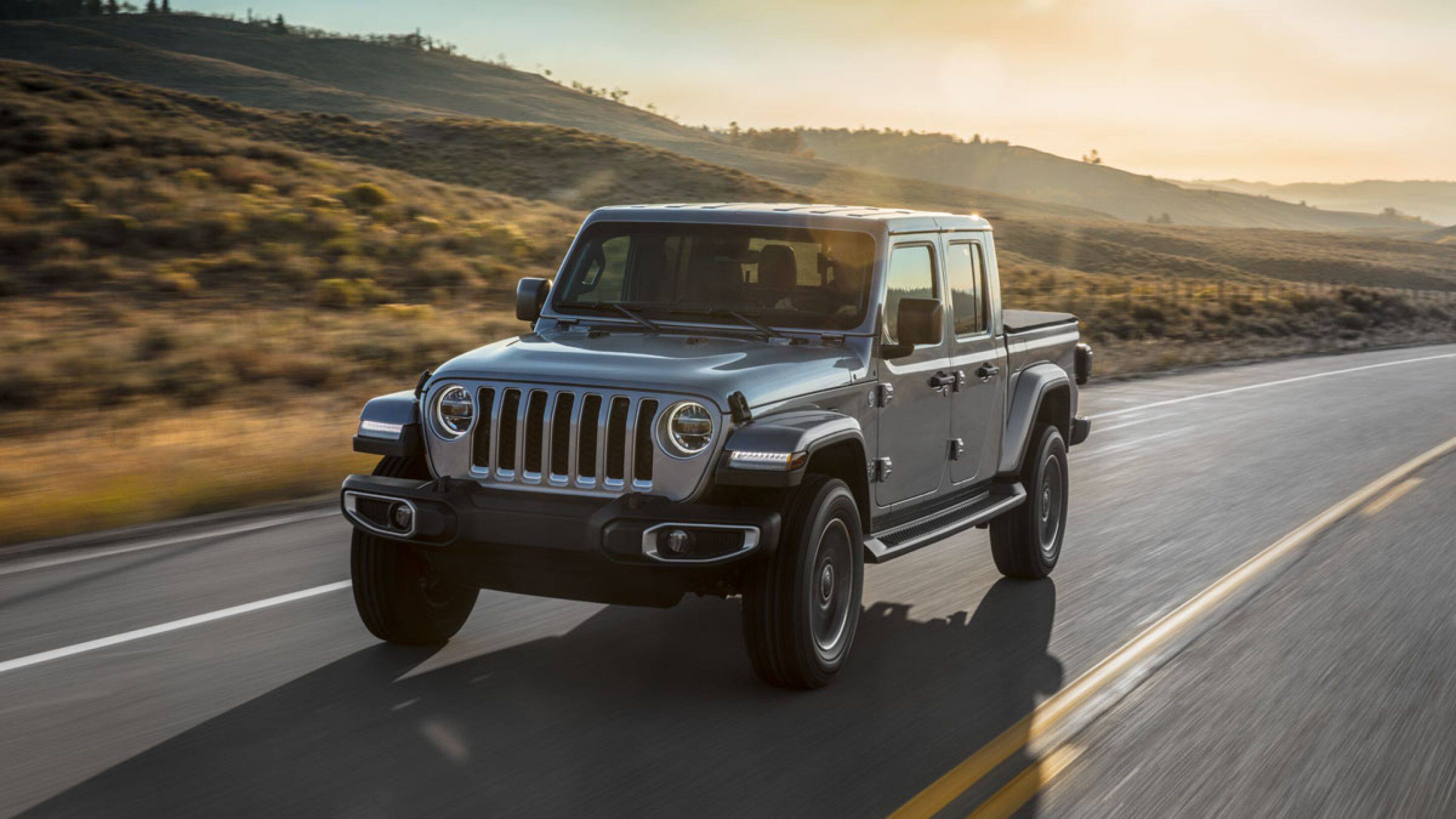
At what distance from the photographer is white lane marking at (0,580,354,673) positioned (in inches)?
225

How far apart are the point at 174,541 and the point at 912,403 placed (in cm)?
442

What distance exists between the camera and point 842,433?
5562 millimetres

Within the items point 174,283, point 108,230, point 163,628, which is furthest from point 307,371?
point 108,230

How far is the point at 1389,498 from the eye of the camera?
10.8 m

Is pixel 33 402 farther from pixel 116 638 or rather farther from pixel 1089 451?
pixel 1089 451

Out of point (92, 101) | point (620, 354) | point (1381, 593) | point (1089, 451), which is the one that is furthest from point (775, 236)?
point (92, 101)

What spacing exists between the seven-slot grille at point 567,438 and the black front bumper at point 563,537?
3.1 inches

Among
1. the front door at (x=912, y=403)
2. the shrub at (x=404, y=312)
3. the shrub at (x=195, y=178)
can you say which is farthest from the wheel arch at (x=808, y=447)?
the shrub at (x=195, y=178)

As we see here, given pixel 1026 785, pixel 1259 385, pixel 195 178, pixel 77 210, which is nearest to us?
pixel 1026 785

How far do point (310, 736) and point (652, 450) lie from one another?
1525 millimetres

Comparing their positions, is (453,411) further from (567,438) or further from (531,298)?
(531,298)

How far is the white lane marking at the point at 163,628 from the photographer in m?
5.70

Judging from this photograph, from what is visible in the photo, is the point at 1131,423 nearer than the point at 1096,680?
No

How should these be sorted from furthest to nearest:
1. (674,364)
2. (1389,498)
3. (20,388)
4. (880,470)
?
(20,388) < (1389,498) < (880,470) < (674,364)
